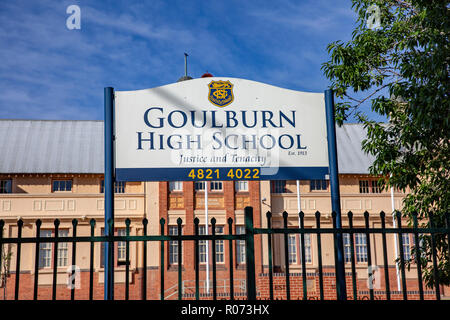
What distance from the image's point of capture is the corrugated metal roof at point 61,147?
29.7m

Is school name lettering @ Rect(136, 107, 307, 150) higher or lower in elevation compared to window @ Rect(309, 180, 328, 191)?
lower

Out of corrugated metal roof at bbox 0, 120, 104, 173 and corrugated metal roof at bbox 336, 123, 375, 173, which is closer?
corrugated metal roof at bbox 0, 120, 104, 173

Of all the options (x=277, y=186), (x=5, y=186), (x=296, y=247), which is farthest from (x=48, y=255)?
(x=296, y=247)

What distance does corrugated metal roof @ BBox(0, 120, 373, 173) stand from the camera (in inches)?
1169

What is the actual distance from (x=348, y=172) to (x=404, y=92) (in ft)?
72.1

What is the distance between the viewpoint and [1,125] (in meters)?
32.0

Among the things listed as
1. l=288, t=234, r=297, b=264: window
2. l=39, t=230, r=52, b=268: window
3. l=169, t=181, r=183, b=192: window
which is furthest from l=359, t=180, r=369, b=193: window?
l=39, t=230, r=52, b=268: window

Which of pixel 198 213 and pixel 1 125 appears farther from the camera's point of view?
pixel 1 125

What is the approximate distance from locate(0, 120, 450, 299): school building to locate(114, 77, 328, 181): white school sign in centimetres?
2078

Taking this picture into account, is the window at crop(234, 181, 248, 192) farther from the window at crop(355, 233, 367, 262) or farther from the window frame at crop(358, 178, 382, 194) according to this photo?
the window at crop(355, 233, 367, 262)

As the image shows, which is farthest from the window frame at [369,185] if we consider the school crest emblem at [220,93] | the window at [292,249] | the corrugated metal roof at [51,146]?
the school crest emblem at [220,93]

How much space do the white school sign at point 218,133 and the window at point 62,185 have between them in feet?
81.6
